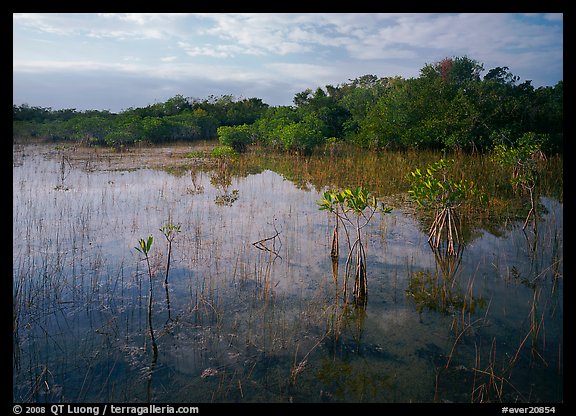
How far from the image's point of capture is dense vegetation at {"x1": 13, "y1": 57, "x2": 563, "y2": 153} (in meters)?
13.7

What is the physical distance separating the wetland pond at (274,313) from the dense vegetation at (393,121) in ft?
20.7

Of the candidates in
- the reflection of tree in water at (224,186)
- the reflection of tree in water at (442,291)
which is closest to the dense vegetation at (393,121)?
the reflection of tree in water at (224,186)

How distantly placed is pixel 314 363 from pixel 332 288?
4.95 ft

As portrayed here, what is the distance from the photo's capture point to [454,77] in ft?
72.3

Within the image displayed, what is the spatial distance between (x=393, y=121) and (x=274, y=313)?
45.3 feet

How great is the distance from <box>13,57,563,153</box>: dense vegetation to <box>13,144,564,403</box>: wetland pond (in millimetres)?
6324

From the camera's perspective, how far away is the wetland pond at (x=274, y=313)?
10.8 feet

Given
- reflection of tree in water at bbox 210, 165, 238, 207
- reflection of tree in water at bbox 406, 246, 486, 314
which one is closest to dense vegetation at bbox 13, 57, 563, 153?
reflection of tree in water at bbox 210, 165, 238, 207

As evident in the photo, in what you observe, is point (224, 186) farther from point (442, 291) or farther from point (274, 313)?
point (442, 291)

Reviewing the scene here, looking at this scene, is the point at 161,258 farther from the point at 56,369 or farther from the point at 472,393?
the point at 472,393

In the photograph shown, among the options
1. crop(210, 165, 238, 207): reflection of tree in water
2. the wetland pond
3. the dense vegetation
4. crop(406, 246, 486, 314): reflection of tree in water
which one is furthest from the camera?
the dense vegetation

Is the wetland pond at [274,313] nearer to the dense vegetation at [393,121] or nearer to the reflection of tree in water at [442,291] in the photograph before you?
the reflection of tree in water at [442,291]

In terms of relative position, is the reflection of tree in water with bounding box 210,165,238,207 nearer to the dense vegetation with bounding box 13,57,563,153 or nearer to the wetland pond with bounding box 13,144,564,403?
the wetland pond with bounding box 13,144,564,403
